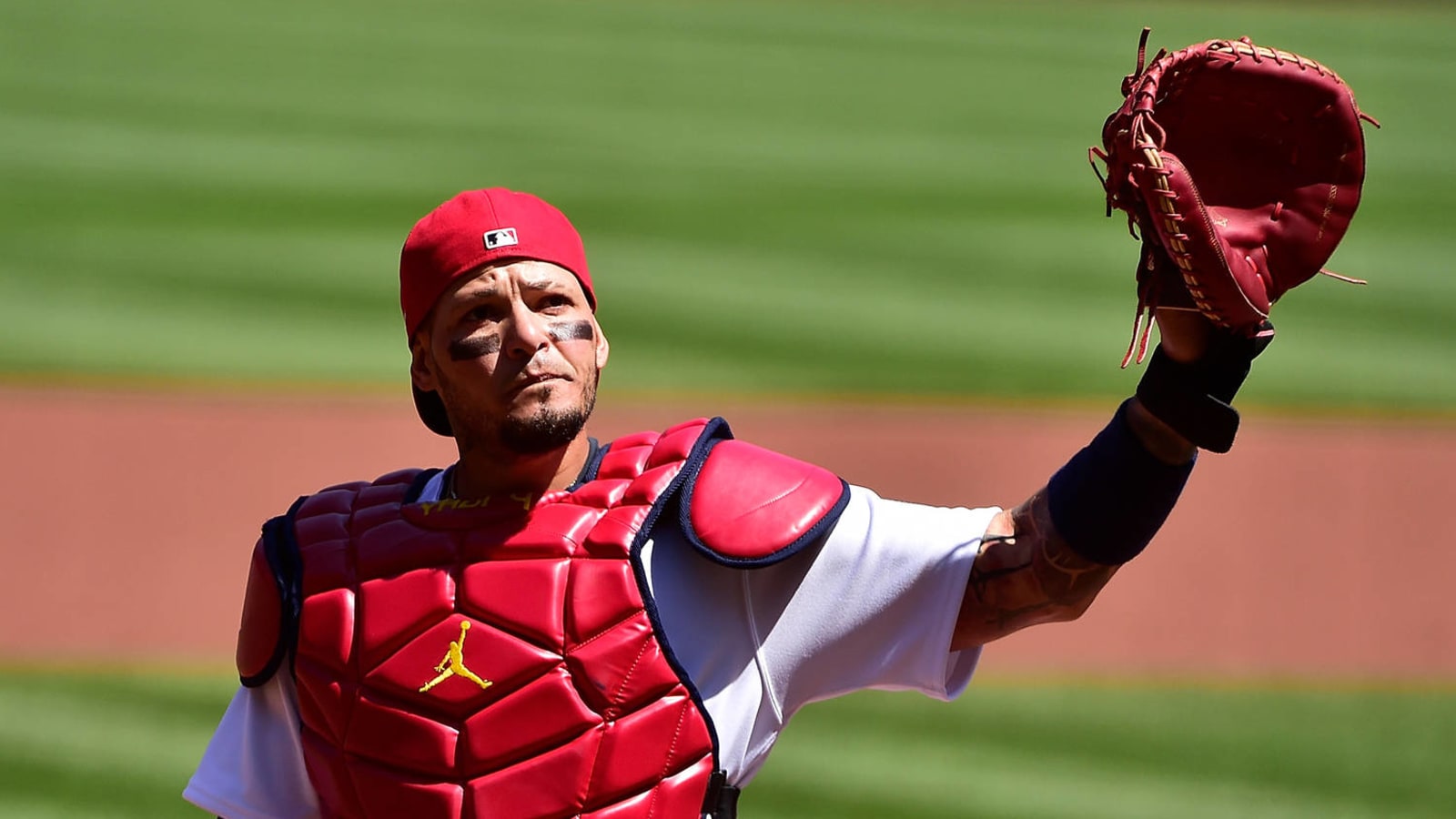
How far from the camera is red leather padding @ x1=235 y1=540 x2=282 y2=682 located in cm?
149

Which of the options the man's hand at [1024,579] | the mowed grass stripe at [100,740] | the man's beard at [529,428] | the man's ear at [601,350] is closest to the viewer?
the man's hand at [1024,579]

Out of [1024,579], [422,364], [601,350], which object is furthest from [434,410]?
[1024,579]

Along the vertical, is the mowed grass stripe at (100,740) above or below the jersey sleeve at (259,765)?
below

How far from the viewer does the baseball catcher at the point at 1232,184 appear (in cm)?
120

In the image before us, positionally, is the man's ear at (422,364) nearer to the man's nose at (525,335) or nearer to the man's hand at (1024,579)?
the man's nose at (525,335)

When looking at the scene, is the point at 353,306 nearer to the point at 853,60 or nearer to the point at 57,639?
the point at 57,639

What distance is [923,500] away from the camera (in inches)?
116

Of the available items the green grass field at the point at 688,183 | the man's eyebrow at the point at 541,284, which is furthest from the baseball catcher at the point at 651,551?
the green grass field at the point at 688,183

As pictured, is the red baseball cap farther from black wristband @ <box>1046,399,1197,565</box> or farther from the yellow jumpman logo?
black wristband @ <box>1046,399,1197,565</box>

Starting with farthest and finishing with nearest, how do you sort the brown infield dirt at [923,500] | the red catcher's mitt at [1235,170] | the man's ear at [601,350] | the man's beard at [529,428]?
the brown infield dirt at [923,500] < the man's ear at [601,350] < the man's beard at [529,428] < the red catcher's mitt at [1235,170]

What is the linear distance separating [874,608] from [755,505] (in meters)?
0.15

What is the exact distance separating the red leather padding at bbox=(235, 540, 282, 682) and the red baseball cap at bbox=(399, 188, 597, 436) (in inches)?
11.5

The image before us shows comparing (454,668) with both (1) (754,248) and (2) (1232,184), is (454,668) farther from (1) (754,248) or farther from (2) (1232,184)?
(1) (754,248)

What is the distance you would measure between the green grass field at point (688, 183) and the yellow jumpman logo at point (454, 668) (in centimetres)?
172
